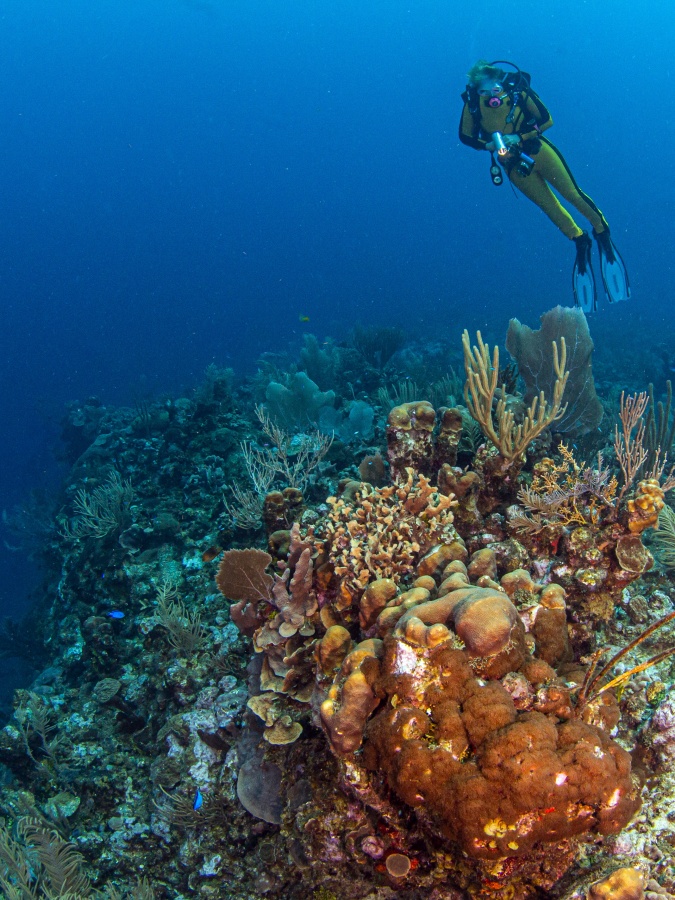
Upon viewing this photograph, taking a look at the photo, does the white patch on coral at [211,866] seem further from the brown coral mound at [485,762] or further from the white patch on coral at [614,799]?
the white patch on coral at [614,799]

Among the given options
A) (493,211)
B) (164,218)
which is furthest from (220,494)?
(164,218)

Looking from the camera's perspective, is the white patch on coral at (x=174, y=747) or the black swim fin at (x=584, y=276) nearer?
the white patch on coral at (x=174, y=747)

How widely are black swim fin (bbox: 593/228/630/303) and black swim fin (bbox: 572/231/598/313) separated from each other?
0.81 feet

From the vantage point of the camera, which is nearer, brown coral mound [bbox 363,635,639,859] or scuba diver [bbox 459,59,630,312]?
brown coral mound [bbox 363,635,639,859]

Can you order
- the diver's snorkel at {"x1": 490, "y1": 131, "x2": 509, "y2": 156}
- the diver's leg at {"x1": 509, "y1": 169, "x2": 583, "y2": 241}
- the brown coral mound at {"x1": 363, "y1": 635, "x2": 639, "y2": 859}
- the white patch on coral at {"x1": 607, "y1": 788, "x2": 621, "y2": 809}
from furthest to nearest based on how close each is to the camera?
the diver's leg at {"x1": 509, "y1": 169, "x2": 583, "y2": 241}, the diver's snorkel at {"x1": 490, "y1": 131, "x2": 509, "y2": 156}, the white patch on coral at {"x1": 607, "y1": 788, "x2": 621, "y2": 809}, the brown coral mound at {"x1": 363, "y1": 635, "x2": 639, "y2": 859}

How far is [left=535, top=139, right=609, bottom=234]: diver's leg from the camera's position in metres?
9.66

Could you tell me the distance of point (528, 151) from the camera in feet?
31.9

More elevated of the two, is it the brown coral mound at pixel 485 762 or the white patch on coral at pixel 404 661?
the white patch on coral at pixel 404 661

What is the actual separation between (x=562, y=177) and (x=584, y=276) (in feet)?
7.81

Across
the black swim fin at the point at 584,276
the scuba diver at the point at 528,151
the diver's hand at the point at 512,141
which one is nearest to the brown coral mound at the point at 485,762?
the scuba diver at the point at 528,151

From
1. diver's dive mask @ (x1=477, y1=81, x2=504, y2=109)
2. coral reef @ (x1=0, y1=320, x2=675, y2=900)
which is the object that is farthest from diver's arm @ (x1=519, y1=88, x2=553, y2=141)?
coral reef @ (x1=0, y1=320, x2=675, y2=900)

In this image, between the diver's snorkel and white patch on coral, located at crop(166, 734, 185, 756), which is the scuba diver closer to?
the diver's snorkel

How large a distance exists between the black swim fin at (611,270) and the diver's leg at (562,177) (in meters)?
0.28

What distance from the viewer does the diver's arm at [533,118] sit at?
30.7 feet
